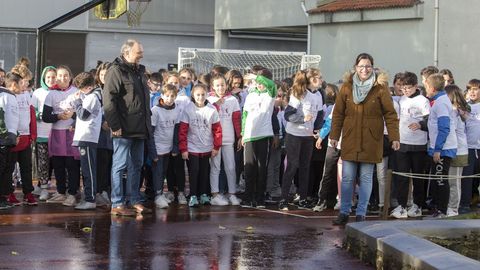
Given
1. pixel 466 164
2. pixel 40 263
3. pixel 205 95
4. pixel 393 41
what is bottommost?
pixel 40 263

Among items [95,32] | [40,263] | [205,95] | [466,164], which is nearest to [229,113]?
[205,95]

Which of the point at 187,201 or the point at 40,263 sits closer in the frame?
the point at 40,263

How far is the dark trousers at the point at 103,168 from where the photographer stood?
1393 centimetres

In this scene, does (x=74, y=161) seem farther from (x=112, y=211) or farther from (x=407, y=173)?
(x=407, y=173)

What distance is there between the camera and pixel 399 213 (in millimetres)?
13789

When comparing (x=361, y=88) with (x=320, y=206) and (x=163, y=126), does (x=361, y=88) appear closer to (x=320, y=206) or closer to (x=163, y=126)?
(x=320, y=206)

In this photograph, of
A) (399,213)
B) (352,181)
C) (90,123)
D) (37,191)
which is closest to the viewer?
(352,181)

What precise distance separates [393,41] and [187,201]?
13602 millimetres

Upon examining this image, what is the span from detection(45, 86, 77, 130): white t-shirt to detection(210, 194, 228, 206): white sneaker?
2.28m

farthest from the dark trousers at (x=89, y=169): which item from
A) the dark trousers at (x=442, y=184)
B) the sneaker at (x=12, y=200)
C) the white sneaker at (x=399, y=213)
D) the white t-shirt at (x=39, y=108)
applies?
the dark trousers at (x=442, y=184)

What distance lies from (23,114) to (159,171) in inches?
79.6

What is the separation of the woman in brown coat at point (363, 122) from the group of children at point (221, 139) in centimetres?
142

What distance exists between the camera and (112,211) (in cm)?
1291

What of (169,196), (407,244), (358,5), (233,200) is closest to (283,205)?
(233,200)
